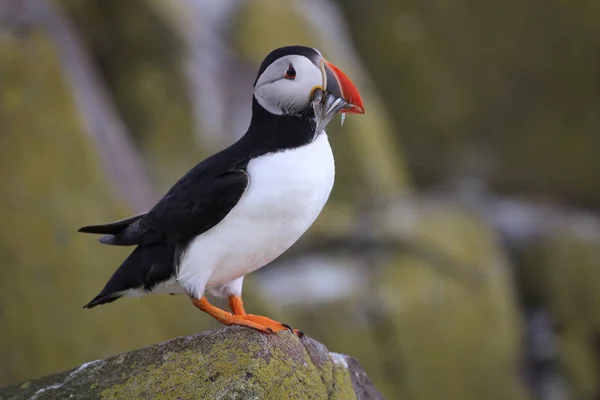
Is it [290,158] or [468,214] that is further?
[468,214]

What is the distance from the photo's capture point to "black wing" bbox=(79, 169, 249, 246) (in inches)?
130

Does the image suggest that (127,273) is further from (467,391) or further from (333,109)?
(467,391)

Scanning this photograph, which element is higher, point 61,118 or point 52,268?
point 61,118

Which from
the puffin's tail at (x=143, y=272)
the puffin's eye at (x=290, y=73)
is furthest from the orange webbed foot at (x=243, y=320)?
the puffin's eye at (x=290, y=73)

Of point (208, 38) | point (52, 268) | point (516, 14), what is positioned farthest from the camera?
point (516, 14)

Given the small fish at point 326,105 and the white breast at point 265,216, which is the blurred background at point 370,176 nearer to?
the white breast at point 265,216

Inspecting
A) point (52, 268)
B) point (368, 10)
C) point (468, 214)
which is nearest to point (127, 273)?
point (52, 268)

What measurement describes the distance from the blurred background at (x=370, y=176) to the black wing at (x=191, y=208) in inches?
93.8

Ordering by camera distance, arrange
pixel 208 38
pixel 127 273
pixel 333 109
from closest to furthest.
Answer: pixel 333 109
pixel 127 273
pixel 208 38

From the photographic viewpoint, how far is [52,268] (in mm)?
5715

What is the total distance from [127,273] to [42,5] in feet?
10.6

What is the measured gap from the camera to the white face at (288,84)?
325 cm

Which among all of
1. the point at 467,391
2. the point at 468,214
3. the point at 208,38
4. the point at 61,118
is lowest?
the point at 467,391

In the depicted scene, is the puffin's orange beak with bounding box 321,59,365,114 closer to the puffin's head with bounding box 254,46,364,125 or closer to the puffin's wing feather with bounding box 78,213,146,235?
the puffin's head with bounding box 254,46,364,125
